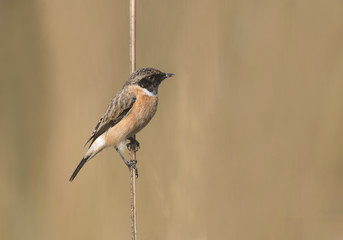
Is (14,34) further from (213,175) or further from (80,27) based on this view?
(213,175)

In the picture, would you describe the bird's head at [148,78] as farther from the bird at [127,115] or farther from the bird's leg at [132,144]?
the bird's leg at [132,144]

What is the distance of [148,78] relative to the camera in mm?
2051

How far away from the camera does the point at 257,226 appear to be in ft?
7.87

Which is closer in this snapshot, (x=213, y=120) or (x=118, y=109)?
(x=118, y=109)

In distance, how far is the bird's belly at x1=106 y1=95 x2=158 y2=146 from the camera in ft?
6.93

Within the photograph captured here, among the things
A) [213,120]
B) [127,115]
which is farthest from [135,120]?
[213,120]

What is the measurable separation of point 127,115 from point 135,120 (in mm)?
55

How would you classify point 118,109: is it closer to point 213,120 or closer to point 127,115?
point 127,115

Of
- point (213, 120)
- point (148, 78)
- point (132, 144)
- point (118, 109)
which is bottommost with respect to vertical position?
point (132, 144)

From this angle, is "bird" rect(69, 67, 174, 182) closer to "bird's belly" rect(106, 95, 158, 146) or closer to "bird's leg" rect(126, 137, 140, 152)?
"bird's belly" rect(106, 95, 158, 146)

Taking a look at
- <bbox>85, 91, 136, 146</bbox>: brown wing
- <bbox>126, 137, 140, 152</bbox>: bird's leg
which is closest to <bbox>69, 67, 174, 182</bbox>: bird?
<bbox>85, 91, 136, 146</bbox>: brown wing

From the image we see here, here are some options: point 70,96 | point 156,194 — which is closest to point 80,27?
point 70,96

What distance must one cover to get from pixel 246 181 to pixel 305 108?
1.52 feet

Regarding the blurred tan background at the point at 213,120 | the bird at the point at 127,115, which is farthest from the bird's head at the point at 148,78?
the blurred tan background at the point at 213,120
